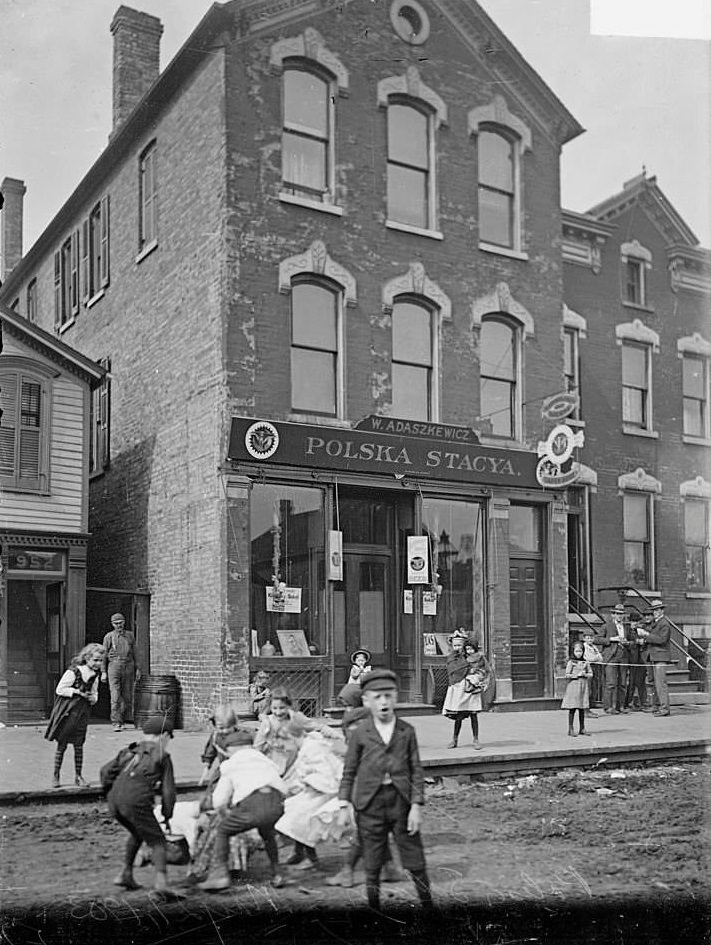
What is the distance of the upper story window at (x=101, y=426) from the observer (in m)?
18.3

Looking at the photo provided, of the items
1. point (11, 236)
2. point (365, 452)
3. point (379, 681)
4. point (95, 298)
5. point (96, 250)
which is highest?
point (11, 236)

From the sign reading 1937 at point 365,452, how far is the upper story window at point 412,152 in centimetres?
358

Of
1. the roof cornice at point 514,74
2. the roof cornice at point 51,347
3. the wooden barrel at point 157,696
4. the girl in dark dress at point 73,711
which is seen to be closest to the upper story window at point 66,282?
the roof cornice at point 51,347

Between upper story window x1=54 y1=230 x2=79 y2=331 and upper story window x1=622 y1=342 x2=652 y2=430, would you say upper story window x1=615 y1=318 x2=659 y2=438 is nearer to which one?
upper story window x1=622 y1=342 x2=652 y2=430

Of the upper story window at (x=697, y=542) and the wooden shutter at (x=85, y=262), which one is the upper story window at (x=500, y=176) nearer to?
the wooden shutter at (x=85, y=262)

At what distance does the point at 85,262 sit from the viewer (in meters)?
19.1

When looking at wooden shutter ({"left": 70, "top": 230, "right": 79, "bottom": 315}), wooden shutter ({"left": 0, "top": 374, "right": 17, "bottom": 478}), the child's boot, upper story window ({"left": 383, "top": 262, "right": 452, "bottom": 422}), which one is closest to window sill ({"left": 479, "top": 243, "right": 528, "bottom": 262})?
upper story window ({"left": 383, "top": 262, "right": 452, "bottom": 422})

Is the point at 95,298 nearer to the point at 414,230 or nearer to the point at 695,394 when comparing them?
the point at 414,230

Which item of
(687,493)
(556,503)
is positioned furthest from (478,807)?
(687,493)

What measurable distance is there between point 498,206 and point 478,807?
36.0 ft

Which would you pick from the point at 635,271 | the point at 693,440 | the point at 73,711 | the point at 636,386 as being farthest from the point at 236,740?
the point at 635,271

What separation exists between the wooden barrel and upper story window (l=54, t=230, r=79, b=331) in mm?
7711

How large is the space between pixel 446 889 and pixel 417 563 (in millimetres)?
6801

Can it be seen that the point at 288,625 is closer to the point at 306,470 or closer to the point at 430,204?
the point at 306,470
